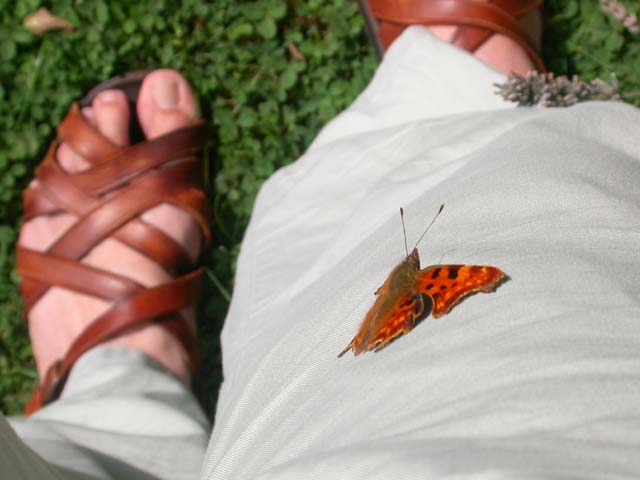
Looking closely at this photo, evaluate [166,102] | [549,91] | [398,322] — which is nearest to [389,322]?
[398,322]

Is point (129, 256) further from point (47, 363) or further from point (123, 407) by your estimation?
point (123, 407)

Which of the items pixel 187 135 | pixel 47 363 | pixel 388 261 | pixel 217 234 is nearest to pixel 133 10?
pixel 187 135

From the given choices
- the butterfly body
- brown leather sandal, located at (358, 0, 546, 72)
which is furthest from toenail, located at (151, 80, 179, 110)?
the butterfly body

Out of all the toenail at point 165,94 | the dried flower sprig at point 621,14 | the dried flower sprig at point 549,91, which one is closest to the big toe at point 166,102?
the toenail at point 165,94

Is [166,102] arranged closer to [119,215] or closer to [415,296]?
[119,215]

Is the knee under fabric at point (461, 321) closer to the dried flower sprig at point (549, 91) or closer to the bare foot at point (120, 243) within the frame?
the dried flower sprig at point (549, 91)
